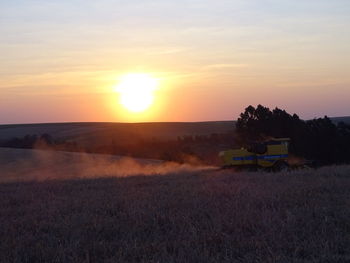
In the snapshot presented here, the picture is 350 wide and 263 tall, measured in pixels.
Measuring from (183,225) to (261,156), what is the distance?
1471 centimetres

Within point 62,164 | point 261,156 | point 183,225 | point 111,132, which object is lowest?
point 62,164

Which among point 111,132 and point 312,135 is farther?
point 111,132

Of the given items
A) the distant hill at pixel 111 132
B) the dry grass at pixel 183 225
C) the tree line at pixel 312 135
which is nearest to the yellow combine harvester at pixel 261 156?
the tree line at pixel 312 135

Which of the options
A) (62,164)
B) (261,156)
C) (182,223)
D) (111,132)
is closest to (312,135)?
(261,156)

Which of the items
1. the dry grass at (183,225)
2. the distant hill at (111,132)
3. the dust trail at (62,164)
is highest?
the distant hill at (111,132)

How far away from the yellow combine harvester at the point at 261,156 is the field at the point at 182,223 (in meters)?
8.61

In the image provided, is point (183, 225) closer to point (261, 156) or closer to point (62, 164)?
point (261, 156)

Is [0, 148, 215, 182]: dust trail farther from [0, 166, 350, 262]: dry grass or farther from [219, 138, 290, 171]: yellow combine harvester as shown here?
[0, 166, 350, 262]: dry grass

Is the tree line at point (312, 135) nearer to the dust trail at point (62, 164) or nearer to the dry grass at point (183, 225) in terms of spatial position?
the dust trail at point (62, 164)

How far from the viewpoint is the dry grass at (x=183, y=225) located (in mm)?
7039

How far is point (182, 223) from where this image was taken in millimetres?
8758

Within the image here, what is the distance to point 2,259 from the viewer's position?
6.98 meters

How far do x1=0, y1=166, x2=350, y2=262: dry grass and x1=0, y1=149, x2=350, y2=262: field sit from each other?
14 millimetres

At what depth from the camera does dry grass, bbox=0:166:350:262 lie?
277 inches
